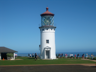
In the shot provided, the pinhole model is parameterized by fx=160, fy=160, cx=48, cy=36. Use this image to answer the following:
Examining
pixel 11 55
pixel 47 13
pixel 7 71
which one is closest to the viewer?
pixel 7 71

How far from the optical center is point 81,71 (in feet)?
A: 52.0

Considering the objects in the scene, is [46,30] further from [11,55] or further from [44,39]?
[11,55]

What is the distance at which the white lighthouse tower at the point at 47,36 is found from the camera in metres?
34.6

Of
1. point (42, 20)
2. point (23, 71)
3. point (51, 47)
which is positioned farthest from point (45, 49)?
point (23, 71)

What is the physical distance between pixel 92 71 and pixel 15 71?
24.9 ft

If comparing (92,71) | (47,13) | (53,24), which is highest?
(47,13)

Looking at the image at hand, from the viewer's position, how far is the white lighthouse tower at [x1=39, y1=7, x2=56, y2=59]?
34594 mm

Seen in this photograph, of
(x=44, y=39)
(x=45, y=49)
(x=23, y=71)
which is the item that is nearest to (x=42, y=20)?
(x=44, y=39)

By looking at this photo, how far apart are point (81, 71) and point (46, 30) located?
783 inches

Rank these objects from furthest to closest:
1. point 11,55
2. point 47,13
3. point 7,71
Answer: point 47,13 < point 11,55 < point 7,71

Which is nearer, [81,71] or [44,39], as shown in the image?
[81,71]

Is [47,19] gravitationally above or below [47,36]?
above

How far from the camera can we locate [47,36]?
34.9 m

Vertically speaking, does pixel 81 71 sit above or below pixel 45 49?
below
